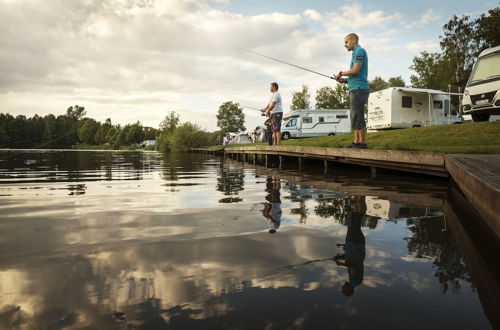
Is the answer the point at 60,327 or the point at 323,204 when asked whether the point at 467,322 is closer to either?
the point at 60,327

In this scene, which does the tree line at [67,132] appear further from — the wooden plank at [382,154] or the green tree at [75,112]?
the wooden plank at [382,154]

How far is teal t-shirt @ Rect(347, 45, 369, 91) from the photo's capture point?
295 inches

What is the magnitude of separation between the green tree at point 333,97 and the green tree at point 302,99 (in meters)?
2.14

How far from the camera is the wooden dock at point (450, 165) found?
93.1 inches

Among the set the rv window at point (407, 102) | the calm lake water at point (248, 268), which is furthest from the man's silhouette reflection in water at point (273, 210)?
the rv window at point (407, 102)

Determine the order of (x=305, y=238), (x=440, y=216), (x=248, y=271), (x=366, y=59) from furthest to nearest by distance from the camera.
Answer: (x=366, y=59), (x=440, y=216), (x=305, y=238), (x=248, y=271)

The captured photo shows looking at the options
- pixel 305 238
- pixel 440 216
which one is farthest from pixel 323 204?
pixel 305 238

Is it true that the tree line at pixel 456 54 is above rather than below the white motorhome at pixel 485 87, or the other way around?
above

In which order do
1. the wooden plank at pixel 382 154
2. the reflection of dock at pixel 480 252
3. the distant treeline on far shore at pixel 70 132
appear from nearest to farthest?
the reflection of dock at pixel 480 252, the wooden plank at pixel 382 154, the distant treeline on far shore at pixel 70 132

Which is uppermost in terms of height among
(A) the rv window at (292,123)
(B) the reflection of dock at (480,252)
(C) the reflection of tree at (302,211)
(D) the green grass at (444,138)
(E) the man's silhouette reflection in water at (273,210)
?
(A) the rv window at (292,123)

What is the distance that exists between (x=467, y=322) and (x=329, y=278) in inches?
24.9

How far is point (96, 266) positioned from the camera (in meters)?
2.08

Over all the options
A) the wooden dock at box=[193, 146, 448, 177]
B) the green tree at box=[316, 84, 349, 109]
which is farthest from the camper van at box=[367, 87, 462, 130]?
the green tree at box=[316, 84, 349, 109]

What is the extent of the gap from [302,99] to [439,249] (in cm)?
6383
